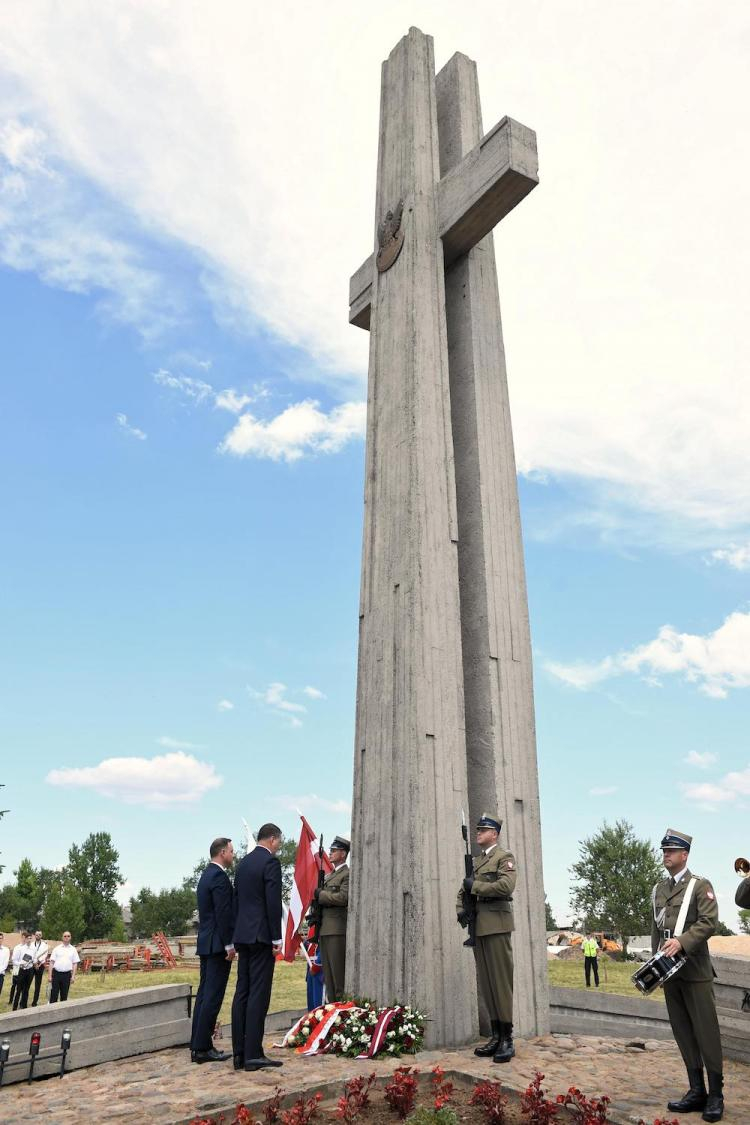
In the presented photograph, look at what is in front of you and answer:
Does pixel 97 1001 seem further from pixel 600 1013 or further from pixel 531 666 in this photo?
pixel 600 1013

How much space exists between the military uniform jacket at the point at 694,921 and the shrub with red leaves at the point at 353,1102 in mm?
2186

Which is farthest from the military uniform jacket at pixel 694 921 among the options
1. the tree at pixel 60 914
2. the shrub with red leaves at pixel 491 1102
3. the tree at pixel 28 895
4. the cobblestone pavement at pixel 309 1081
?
the tree at pixel 28 895

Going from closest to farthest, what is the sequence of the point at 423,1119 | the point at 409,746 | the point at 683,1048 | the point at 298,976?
1. the point at 423,1119
2. the point at 683,1048
3. the point at 409,746
4. the point at 298,976

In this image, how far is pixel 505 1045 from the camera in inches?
258

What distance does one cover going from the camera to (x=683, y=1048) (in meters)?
5.67

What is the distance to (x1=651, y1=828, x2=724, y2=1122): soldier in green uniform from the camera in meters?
5.41

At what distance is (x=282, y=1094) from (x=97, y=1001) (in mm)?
3288

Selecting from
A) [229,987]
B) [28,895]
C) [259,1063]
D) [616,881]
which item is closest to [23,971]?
[229,987]

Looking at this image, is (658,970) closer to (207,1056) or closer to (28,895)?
(207,1056)

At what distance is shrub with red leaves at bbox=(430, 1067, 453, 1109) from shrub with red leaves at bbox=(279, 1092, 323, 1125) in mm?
681

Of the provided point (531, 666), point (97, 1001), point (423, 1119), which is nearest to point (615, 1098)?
point (423, 1119)

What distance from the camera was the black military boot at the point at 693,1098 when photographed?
525 centimetres

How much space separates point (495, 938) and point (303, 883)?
3.54 meters

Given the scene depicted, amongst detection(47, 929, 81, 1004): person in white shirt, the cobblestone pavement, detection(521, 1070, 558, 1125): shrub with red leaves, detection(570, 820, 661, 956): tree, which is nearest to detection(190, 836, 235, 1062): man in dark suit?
the cobblestone pavement
